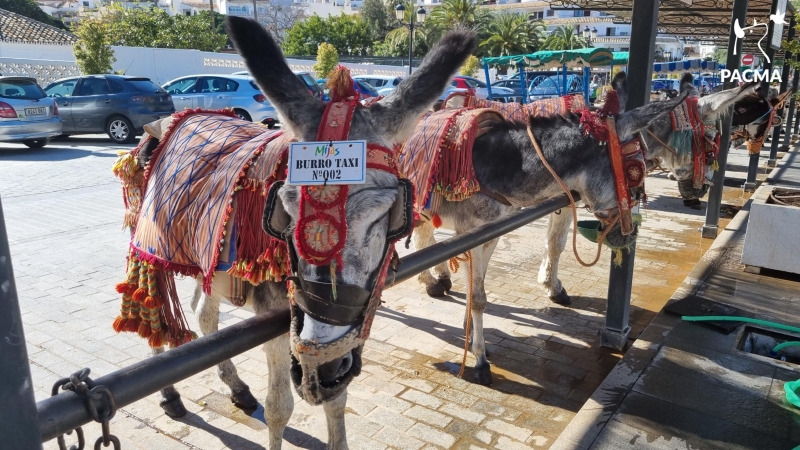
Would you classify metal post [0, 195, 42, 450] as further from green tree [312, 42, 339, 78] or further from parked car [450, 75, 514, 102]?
green tree [312, 42, 339, 78]

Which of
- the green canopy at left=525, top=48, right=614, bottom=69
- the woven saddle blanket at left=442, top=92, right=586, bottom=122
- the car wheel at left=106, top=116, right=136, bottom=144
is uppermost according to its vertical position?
the green canopy at left=525, top=48, right=614, bottom=69

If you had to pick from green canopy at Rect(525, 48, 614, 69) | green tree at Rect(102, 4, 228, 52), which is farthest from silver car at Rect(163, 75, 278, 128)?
green tree at Rect(102, 4, 228, 52)

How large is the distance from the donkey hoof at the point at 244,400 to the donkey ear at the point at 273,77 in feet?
7.52

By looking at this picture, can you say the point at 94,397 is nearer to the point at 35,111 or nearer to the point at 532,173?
the point at 532,173

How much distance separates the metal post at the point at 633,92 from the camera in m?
4.10

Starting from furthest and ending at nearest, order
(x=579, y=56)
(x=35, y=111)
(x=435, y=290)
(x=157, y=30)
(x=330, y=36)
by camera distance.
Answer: (x=330, y=36)
(x=157, y=30)
(x=579, y=56)
(x=35, y=111)
(x=435, y=290)

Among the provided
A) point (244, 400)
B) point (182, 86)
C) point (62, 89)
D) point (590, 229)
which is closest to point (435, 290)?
point (590, 229)

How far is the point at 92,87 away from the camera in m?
15.0

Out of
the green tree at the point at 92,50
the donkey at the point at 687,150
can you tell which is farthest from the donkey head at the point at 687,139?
the green tree at the point at 92,50

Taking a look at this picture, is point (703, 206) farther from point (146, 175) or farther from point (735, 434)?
point (146, 175)

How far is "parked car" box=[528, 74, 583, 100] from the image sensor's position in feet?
54.0

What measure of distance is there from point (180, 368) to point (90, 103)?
15738 mm

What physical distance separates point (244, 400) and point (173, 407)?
1.40ft

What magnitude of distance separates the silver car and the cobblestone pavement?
26.7 ft
